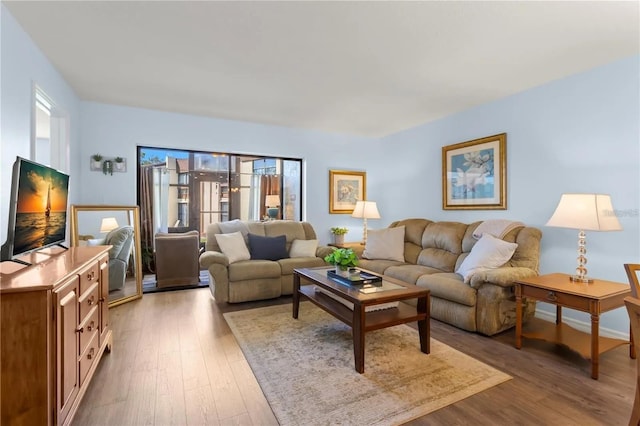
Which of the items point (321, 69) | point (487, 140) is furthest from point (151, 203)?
point (487, 140)

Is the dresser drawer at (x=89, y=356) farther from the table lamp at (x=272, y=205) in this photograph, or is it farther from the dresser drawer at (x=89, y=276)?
the table lamp at (x=272, y=205)

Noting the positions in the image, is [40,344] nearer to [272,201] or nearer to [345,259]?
[345,259]

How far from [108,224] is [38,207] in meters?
2.07

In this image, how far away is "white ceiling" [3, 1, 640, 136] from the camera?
2.08 metres

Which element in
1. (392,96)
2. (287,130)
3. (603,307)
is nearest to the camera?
(603,307)

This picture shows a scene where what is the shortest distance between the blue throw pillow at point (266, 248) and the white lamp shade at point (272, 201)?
1232mm

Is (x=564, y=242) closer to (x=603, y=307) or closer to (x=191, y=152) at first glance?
(x=603, y=307)

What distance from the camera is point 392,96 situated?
3654 millimetres

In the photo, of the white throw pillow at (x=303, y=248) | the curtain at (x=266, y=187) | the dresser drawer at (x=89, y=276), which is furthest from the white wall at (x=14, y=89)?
the curtain at (x=266, y=187)

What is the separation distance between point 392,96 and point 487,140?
4.26 ft

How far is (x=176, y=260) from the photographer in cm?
425

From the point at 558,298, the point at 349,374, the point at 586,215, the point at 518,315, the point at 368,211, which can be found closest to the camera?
the point at 349,374

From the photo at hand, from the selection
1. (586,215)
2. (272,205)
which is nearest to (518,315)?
(586,215)

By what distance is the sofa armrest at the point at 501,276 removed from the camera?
263 cm
